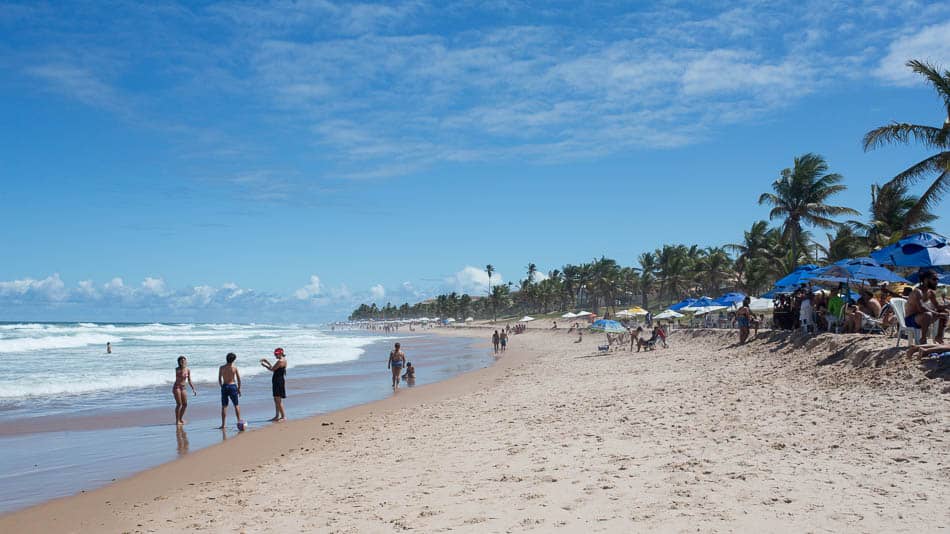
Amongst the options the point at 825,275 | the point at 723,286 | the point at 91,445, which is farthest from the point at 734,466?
the point at 723,286

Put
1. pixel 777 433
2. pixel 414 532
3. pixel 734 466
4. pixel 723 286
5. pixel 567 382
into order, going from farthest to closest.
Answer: pixel 723 286, pixel 567 382, pixel 777 433, pixel 734 466, pixel 414 532

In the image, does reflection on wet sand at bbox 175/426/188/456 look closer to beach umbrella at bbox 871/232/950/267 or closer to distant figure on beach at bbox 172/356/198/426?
distant figure on beach at bbox 172/356/198/426

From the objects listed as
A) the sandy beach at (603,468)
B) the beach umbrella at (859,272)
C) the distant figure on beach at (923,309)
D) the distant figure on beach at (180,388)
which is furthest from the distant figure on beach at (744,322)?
the distant figure on beach at (180,388)

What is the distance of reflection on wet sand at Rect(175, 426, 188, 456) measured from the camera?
31.9ft

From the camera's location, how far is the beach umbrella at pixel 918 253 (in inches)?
554

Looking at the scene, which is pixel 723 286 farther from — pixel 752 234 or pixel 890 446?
pixel 890 446

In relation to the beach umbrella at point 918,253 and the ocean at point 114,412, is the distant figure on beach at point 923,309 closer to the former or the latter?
the beach umbrella at point 918,253

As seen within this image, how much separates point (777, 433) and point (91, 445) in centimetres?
1064

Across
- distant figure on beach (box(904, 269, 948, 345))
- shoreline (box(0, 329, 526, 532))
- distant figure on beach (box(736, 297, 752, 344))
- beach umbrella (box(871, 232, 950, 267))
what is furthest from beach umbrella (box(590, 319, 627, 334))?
distant figure on beach (box(904, 269, 948, 345))

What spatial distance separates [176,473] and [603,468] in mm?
5785

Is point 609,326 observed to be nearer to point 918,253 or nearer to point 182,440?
point 918,253

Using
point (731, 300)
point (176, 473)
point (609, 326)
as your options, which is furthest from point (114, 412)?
point (731, 300)

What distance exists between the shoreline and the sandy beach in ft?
0.12

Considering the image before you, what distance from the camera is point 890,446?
6.15 metres
